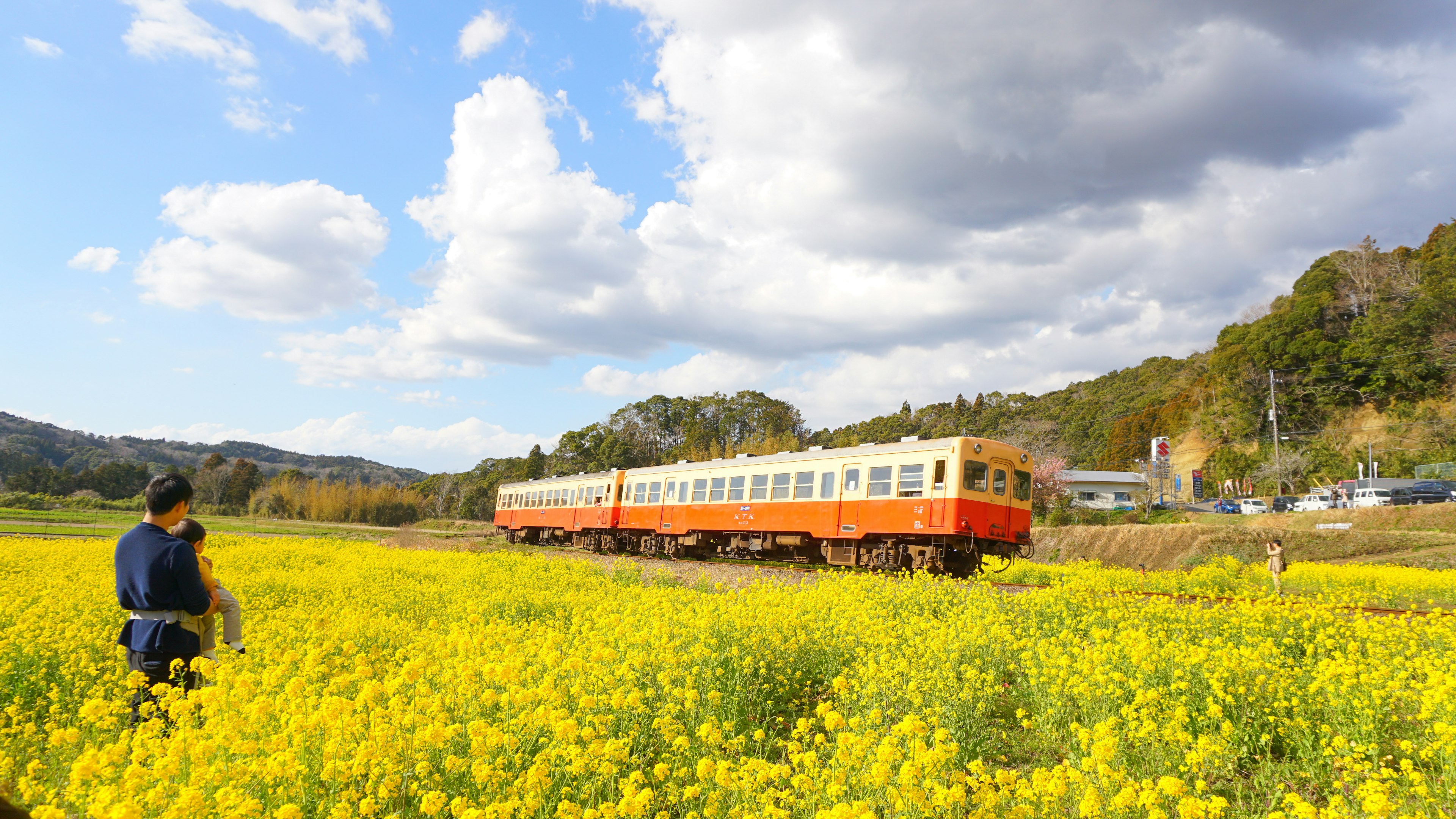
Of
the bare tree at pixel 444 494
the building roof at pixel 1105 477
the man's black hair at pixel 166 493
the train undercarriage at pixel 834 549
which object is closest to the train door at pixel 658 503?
the train undercarriage at pixel 834 549

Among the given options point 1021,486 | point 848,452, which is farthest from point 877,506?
point 1021,486

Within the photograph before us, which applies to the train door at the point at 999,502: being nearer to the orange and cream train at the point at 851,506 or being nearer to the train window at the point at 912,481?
the orange and cream train at the point at 851,506

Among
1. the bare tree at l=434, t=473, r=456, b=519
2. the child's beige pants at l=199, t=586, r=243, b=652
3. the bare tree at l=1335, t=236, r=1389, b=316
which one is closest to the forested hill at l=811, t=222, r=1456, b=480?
the bare tree at l=1335, t=236, r=1389, b=316

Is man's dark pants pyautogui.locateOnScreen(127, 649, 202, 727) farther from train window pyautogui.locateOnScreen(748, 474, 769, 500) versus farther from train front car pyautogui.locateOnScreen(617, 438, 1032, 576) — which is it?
train window pyautogui.locateOnScreen(748, 474, 769, 500)

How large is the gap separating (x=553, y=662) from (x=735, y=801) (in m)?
1.35

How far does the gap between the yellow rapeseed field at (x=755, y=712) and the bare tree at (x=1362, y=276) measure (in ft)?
136

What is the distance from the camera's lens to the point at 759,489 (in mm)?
15578

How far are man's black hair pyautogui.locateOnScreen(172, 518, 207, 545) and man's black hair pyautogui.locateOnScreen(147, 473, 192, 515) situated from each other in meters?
0.19

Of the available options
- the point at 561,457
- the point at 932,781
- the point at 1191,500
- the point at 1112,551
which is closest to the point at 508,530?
the point at 1112,551

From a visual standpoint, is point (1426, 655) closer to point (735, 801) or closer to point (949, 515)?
point (735, 801)

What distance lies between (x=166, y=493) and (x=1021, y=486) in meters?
12.0

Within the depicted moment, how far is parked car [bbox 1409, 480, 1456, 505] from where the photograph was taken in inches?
1049

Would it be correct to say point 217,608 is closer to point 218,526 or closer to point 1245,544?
point 1245,544

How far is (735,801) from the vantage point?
9.09ft
